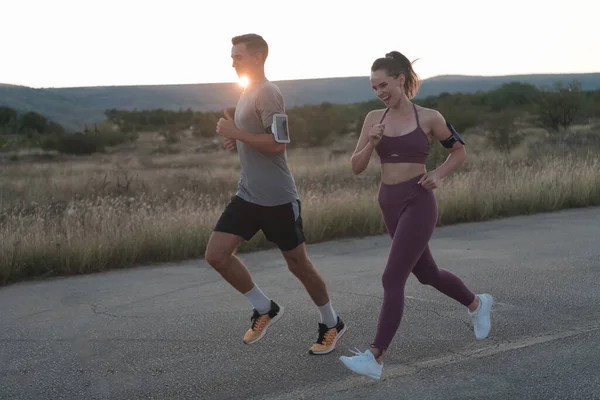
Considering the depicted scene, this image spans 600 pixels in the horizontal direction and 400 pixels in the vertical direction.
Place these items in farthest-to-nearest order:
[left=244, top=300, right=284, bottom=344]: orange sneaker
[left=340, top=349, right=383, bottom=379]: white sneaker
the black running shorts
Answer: [left=244, top=300, right=284, bottom=344]: orange sneaker
the black running shorts
[left=340, top=349, right=383, bottom=379]: white sneaker

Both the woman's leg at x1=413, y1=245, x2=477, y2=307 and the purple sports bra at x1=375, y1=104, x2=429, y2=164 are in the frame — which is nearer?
the purple sports bra at x1=375, y1=104, x2=429, y2=164

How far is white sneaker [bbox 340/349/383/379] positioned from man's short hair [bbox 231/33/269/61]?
192cm

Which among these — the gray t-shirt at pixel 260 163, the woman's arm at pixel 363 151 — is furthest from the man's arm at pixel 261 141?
the woman's arm at pixel 363 151

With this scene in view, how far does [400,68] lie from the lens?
15.2 feet

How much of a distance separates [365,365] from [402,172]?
1.15 meters

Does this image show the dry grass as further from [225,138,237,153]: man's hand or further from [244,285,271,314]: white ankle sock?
[225,138,237,153]: man's hand

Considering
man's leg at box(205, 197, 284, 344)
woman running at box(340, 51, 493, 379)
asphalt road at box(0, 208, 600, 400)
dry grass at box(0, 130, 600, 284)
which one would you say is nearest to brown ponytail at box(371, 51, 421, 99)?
woman running at box(340, 51, 493, 379)

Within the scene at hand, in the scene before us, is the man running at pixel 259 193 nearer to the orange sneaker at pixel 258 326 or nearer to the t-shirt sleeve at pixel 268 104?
the t-shirt sleeve at pixel 268 104

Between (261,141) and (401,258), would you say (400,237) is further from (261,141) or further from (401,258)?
(261,141)

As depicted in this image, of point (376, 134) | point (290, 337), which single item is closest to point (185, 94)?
point (290, 337)

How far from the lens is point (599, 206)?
12.9m

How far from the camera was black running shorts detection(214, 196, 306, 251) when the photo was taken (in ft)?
15.9

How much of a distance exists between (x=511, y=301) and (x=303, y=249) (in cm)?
217

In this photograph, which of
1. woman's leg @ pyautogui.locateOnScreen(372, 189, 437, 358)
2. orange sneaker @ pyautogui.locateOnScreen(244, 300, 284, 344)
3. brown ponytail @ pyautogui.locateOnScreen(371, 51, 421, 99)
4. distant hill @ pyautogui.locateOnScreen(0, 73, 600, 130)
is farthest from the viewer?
distant hill @ pyautogui.locateOnScreen(0, 73, 600, 130)
